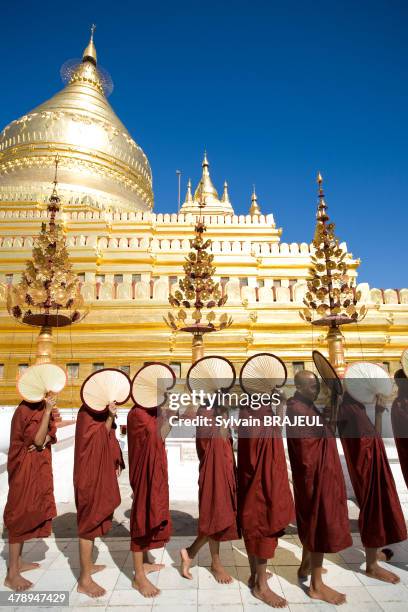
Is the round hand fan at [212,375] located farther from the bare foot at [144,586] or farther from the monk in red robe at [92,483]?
the bare foot at [144,586]

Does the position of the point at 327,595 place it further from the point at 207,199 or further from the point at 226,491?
the point at 207,199

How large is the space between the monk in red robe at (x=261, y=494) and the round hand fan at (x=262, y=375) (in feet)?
0.78

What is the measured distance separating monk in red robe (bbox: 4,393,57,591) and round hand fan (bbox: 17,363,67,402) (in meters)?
0.09

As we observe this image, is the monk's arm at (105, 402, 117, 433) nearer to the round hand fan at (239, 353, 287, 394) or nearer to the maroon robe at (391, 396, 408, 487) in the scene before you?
the round hand fan at (239, 353, 287, 394)

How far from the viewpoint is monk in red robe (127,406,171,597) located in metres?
3.84

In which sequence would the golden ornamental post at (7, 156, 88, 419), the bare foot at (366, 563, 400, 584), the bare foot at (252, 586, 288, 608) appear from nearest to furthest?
the bare foot at (252, 586, 288, 608), the bare foot at (366, 563, 400, 584), the golden ornamental post at (7, 156, 88, 419)

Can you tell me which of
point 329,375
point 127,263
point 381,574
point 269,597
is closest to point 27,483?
point 269,597

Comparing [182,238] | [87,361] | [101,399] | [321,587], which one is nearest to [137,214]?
[182,238]

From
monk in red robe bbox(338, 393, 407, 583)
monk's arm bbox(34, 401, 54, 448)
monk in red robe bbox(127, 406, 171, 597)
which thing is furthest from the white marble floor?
monk's arm bbox(34, 401, 54, 448)

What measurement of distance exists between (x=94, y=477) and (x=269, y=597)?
1.95 m

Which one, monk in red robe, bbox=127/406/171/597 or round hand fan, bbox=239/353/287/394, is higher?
round hand fan, bbox=239/353/287/394

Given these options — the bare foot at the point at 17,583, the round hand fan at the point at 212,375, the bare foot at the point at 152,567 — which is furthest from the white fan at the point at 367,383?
the bare foot at the point at 17,583

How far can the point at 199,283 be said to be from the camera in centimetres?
1320

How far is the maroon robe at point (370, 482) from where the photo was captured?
3.92 meters
